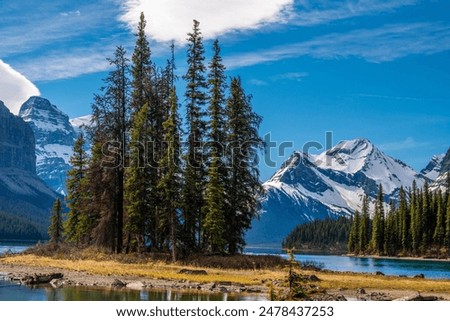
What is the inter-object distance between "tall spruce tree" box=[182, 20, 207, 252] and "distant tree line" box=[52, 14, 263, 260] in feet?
0.29

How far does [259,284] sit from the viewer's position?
107 ft

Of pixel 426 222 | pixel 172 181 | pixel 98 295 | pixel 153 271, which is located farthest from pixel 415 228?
pixel 98 295

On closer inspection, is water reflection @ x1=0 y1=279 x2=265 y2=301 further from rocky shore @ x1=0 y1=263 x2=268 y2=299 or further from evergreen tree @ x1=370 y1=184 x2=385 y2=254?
evergreen tree @ x1=370 y1=184 x2=385 y2=254

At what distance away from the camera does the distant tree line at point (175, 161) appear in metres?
50.9

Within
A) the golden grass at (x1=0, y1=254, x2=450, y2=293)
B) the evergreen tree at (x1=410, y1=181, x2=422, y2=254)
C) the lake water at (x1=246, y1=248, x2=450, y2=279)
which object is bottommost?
the lake water at (x1=246, y1=248, x2=450, y2=279)

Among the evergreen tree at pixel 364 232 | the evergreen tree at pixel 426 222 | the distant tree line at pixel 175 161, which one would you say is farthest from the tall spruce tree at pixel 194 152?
the evergreen tree at pixel 364 232

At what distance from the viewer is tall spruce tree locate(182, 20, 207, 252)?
51.0 meters

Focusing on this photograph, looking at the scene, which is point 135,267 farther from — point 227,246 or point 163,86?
point 163,86

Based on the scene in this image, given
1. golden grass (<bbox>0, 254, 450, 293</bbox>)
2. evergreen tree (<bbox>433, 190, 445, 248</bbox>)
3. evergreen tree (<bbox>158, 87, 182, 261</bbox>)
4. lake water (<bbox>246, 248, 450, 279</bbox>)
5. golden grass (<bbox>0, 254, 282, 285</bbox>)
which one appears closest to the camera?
golden grass (<bbox>0, 254, 450, 293</bbox>)

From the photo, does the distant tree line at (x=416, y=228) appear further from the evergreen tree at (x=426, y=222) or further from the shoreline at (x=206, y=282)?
the shoreline at (x=206, y=282)

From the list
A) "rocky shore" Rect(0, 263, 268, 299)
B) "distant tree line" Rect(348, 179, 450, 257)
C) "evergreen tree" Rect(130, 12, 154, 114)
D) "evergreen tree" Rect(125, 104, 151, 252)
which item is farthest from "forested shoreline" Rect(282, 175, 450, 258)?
"rocky shore" Rect(0, 263, 268, 299)
